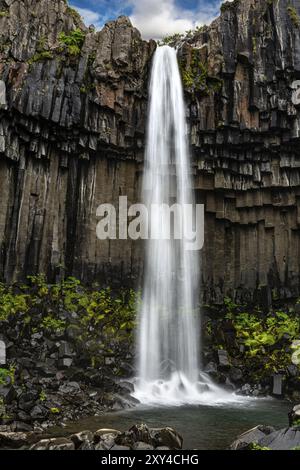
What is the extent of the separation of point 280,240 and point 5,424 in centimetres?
1696

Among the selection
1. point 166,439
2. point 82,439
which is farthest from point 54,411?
point 166,439

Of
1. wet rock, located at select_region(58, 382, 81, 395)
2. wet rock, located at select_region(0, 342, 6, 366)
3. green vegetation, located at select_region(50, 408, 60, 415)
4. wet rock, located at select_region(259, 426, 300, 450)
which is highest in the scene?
wet rock, located at select_region(0, 342, 6, 366)

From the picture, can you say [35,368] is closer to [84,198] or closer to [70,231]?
[70,231]

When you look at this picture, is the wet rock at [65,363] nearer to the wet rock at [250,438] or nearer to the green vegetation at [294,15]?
the wet rock at [250,438]

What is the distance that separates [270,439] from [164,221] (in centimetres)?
1561

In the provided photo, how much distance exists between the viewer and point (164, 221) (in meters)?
23.4

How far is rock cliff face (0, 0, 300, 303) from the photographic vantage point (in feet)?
68.2

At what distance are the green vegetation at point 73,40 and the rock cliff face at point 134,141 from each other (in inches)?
2.6

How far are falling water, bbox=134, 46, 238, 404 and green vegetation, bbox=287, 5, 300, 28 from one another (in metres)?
6.37

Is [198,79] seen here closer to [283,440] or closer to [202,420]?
[202,420]

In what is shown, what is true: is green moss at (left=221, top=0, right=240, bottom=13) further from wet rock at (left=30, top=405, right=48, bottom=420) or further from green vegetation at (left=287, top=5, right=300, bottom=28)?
wet rock at (left=30, top=405, right=48, bottom=420)

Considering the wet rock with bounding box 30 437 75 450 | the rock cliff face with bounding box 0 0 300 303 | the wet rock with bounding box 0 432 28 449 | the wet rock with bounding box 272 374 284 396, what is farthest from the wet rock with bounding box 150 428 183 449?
the rock cliff face with bounding box 0 0 300 303

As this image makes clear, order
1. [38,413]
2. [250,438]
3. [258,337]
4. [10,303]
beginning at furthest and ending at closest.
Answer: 1. [258,337]
2. [10,303]
3. [38,413]
4. [250,438]

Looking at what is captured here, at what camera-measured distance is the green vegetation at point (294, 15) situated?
2309 centimetres
